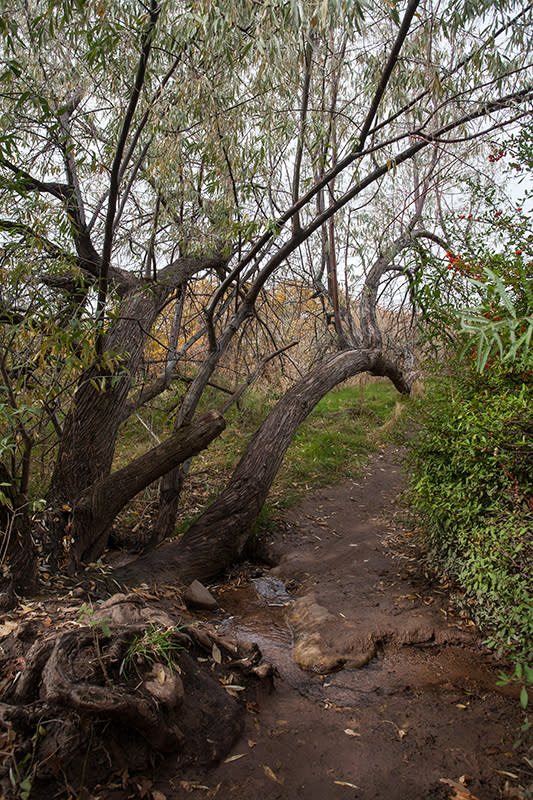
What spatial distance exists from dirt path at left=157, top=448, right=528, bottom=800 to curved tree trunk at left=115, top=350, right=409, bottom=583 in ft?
1.17

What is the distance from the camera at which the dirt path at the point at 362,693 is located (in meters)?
2.27

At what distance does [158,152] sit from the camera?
433cm

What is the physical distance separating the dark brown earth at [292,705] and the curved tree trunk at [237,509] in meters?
0.34

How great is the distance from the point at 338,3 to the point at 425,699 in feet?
11.4

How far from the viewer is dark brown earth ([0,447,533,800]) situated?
221 cm

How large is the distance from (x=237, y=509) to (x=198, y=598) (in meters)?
0.97

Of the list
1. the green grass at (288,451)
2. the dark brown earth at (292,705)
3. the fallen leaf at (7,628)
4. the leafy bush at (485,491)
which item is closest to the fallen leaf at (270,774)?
the dark brown earth at (292,705)

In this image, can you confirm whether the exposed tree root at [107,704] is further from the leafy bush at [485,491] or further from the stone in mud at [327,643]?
the leafy bush at [485,491]

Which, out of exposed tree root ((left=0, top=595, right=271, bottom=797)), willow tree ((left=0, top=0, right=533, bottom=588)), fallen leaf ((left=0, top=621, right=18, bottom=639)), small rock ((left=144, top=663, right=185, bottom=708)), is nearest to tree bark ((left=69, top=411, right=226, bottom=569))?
willow tree ((left=0, top=0, right=533, bottom=588))

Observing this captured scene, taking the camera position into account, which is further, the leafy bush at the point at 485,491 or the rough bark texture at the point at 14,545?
the rough bark texture at the point at 14,545

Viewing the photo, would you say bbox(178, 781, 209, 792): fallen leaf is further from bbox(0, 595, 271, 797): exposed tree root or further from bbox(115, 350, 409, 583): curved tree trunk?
bbox(115, 350, 409, 583): curved tree trunk

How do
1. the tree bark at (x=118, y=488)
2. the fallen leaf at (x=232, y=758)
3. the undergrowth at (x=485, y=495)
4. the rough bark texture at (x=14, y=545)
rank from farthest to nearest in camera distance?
the tree bark at (x=118, y=488)
the rough bark texture at (x=14, y=545)
the undergrowth at (x=485, y=495)
the fallen leaf at (x=232, y=758)

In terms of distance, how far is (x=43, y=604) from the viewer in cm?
312

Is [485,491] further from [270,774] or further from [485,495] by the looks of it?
[270,774]
